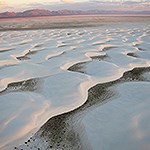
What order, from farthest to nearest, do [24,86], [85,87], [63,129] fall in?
[24,86] < [85,87] < [63,129]

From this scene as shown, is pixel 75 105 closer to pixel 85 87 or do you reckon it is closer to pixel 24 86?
pixel 85 87

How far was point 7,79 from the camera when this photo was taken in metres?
5.76

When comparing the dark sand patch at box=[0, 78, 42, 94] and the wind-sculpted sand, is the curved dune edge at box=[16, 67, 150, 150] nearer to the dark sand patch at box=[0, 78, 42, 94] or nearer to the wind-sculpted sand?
the wind-sculpted sand

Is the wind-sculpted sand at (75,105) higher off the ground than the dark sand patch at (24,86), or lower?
higher

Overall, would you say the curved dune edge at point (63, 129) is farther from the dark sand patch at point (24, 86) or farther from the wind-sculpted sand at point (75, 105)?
the dark sand patch at point (24, 86)

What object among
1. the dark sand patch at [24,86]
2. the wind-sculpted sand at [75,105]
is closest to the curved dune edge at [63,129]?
the wind-sculpted sand at [75,105]

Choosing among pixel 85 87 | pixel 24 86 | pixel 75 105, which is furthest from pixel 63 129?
pixel 24 86

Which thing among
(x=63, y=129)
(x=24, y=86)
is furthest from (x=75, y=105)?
(x=24, y=86)

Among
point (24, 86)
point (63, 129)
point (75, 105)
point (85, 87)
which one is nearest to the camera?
point (63, 129)

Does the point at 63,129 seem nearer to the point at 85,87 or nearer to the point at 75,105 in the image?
the point at 75,105

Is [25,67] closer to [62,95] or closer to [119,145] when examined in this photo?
[62,95]

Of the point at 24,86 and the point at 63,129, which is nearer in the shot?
the point at 63,129

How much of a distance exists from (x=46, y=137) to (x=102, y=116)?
0.93 metres

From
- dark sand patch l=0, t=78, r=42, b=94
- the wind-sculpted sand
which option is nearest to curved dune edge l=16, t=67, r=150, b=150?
the wind-sculpted sand
